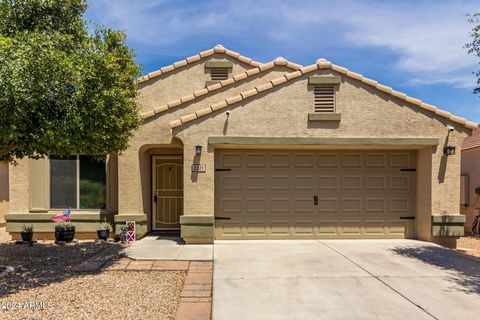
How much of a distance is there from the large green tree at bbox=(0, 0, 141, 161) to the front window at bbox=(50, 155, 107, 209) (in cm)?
308

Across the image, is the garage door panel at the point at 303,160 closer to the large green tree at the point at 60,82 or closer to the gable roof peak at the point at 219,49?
the large green tree at the point at 60,82

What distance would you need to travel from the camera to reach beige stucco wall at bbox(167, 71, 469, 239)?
8.61m

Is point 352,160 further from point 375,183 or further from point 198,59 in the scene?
point 198,59

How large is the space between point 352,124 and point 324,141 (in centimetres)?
92

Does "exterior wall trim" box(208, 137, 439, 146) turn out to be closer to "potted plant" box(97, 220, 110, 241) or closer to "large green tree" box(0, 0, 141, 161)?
"large green tree" box(0, 0, 141, 161)

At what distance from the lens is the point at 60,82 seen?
5566mm

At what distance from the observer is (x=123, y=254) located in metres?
7.61

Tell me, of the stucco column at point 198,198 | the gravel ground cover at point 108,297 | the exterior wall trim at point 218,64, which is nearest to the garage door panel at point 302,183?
the stucco column at point 198,198

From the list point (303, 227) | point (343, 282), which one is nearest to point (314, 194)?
point (303, 227)

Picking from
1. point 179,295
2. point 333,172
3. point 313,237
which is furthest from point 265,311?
point 333,172

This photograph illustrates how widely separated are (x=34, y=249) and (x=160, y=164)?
4.04m

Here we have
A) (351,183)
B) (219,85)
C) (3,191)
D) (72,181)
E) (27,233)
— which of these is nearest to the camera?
(27,233)

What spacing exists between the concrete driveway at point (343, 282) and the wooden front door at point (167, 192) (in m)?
2.67

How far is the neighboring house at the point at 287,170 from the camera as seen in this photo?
28.3ft
